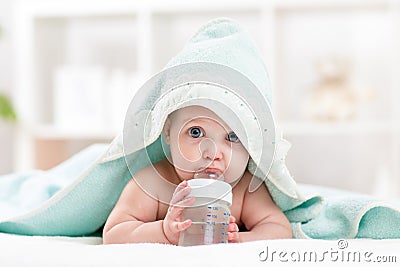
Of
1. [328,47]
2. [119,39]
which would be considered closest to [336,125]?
[328,47]

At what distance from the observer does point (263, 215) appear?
103cm

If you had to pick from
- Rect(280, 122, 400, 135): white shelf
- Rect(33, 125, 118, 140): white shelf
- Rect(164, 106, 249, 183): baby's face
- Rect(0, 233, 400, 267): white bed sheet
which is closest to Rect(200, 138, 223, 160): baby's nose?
Rect(164, 106, 249, 183): baby's face

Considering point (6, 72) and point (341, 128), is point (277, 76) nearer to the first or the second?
point (341, 128)

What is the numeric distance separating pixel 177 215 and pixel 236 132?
0.42 ft

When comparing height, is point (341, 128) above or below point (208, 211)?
below

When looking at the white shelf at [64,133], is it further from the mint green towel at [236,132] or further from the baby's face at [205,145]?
the baby's face at [205,145]

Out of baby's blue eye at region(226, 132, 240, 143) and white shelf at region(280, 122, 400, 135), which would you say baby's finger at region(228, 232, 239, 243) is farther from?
white shelf at region(280, 122, 400, 135)

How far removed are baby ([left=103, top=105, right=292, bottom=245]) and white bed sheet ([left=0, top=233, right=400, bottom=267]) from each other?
0.10m

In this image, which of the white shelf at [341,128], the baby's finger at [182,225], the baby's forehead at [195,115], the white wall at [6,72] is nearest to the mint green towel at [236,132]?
the baby's forehead at [195,115]

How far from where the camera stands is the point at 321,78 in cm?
284

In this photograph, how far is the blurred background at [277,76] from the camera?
8.93 feet

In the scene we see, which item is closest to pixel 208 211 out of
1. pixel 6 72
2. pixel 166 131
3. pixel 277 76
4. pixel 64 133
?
pixel 166 131

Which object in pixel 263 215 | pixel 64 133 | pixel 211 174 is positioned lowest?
pixel 64 133

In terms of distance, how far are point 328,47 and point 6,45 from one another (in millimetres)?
1511
